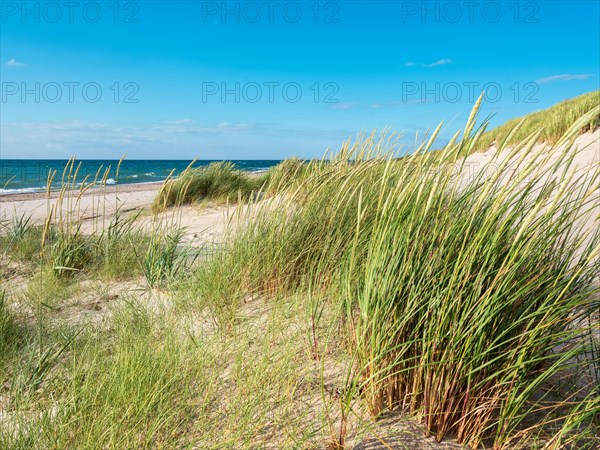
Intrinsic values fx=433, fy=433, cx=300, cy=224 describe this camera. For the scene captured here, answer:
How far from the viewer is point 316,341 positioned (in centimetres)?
198

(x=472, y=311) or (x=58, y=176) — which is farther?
(x=58, y=176)

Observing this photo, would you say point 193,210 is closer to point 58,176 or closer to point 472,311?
point 472,311

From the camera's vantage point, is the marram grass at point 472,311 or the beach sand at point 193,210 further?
the beach sand at point 193,210

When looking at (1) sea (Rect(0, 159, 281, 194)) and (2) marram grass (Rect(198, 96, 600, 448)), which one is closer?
(2) marram grass (Rect(198, 96, 600, 448))

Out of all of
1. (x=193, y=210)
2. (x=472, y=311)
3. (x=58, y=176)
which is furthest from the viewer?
(x=58, y=176)

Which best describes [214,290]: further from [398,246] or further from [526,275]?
[526,275]

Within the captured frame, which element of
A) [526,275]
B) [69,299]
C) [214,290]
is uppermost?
[526,275]

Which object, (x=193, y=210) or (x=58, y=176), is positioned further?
(x=58, y=176)

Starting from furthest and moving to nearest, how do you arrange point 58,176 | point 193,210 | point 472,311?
point 58,176
point 193,210
point 472,311

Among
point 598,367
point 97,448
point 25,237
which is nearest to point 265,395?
point 97,448

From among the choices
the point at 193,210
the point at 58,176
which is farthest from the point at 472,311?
the point at 58,176

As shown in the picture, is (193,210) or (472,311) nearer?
(472,311)

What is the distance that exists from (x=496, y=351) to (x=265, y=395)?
83 cm

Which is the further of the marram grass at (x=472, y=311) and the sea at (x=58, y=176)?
the sea at (x=58, y=176)
